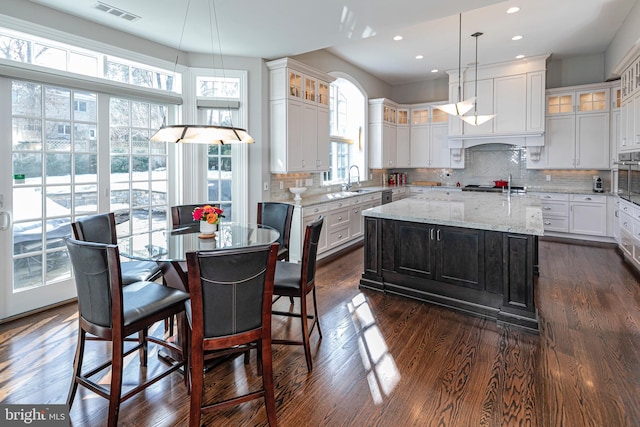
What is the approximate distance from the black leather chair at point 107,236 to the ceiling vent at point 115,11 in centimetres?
192

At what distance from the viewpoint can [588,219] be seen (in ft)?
20.4

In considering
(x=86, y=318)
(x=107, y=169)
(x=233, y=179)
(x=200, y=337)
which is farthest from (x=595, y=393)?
(x=107, y=169)

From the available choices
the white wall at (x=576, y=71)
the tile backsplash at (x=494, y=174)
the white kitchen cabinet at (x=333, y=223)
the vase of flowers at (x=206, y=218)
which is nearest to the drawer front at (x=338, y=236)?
the white kitchen cabinet at (x=333, y=223)

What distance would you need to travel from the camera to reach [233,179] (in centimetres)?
495

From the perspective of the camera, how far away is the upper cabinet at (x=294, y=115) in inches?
194

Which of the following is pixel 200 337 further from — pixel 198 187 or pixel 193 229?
pixel 198 187

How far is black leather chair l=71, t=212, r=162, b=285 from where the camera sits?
8.75 feet

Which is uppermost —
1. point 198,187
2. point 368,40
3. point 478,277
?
point 368,40

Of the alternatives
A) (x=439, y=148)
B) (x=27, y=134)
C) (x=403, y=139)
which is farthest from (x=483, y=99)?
(x=27, y=134)

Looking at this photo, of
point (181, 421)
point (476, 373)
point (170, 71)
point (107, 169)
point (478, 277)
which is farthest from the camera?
point (170, 71)

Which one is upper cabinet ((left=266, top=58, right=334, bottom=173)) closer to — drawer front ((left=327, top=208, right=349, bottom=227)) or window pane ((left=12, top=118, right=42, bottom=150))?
drawer front ((left=327, top=208, right=349, bottom=227))

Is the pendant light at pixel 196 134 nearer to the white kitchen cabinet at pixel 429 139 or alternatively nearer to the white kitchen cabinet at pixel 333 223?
the white kitchen cabinet at pixel 333 223

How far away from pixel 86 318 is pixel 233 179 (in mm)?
3053

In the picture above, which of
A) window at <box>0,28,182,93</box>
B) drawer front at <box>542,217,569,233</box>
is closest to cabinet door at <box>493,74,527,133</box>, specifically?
drawer front at <box>542,217,569,233</box>
